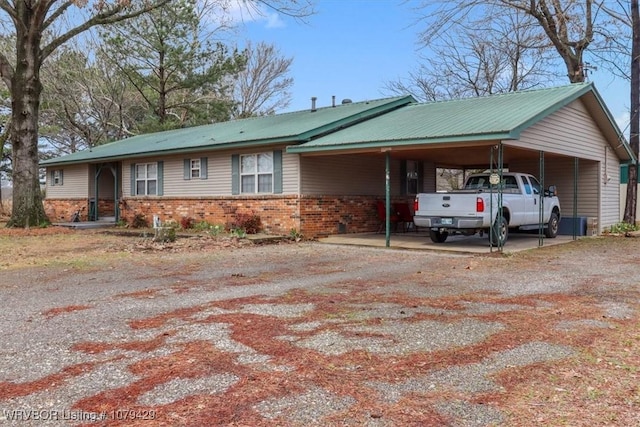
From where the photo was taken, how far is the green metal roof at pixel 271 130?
15859 mm

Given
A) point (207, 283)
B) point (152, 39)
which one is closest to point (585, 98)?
point (207, 283)

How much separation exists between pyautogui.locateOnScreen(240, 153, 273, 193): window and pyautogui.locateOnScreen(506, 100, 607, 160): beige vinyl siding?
7472 millimetres

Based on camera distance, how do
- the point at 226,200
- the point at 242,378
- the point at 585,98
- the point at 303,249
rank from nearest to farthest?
the point at 242,378 → the point at 303,249 → the point at 585,98 → the point at 226,200

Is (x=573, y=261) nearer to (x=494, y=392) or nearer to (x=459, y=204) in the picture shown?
(x=459, y=204)

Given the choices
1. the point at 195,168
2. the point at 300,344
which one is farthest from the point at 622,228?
the point at 300,344

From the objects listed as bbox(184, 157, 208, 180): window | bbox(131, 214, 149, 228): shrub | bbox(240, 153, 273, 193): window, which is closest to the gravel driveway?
bbox(240, 153, 273, 193): window

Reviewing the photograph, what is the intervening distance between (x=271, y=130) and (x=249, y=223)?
10.8ft

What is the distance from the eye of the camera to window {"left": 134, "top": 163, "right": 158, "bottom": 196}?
68.6ft

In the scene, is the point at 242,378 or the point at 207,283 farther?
the point at 207,283

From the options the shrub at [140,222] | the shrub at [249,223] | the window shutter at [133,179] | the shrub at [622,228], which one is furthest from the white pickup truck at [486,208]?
the window shutter at [133,179]

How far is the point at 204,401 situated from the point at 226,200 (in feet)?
47.4

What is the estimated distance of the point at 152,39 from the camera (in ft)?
102

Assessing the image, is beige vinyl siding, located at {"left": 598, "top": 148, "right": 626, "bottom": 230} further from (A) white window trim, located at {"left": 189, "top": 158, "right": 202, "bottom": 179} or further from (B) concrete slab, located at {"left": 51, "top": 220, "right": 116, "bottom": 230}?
(B) concrete slab, located at {"left": 51, "top": 220, "right": 116, "bottom": 230}

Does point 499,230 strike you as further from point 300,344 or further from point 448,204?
point 300,344
